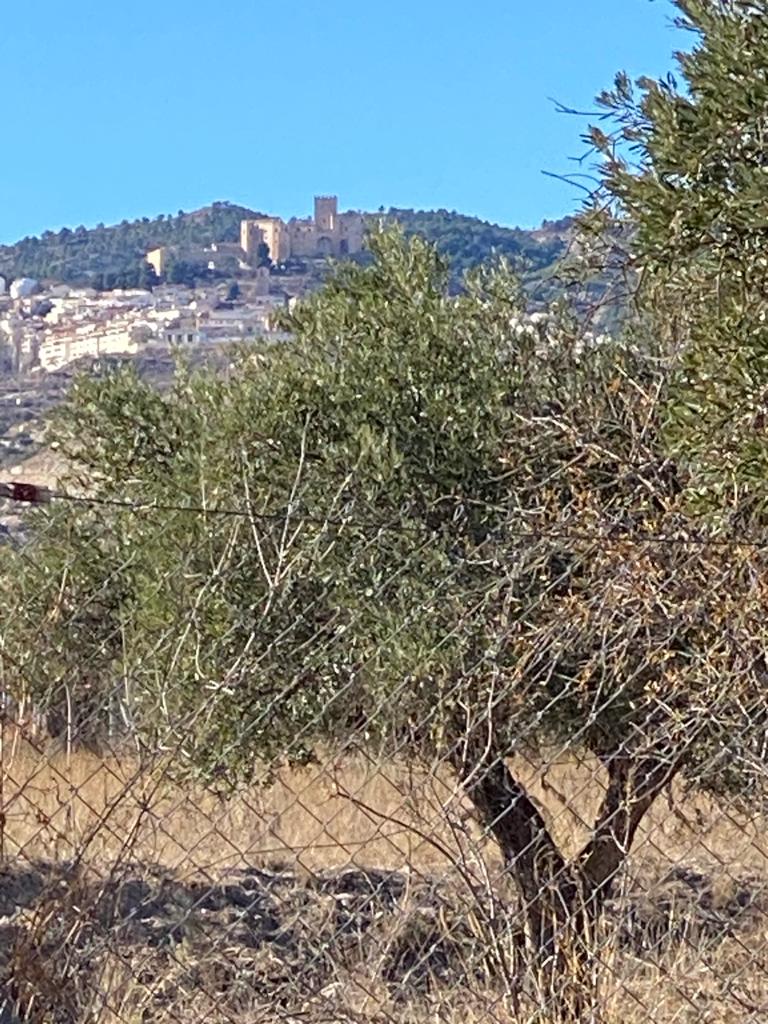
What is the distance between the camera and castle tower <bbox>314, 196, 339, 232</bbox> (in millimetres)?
97575

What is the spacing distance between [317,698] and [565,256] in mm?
1987

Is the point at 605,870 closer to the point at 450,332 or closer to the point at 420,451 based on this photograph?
the point at 420,451

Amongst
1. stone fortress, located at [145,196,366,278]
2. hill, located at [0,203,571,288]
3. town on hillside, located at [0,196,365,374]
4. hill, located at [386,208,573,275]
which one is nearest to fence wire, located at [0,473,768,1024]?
hill, located at [386,208,573,275]

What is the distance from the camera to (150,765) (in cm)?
354

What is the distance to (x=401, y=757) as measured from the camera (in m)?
5.36

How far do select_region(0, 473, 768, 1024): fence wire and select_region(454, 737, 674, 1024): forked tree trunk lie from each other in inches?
0.9

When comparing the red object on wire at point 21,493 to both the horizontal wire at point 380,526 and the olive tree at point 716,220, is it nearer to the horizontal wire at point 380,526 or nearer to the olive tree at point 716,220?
the horizontal wire at point 380,526

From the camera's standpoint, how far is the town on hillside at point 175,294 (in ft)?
203

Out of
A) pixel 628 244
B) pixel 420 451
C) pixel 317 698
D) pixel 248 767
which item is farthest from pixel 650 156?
pixel 248 767

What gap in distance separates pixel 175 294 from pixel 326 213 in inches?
823

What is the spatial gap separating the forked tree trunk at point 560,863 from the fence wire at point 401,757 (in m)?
0.02

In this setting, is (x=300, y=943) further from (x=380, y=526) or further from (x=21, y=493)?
(x=21, y=493)

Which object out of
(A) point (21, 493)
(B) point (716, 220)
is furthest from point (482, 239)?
(A) point (21, 493)

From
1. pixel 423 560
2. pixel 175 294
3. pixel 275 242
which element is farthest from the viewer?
pixel 275 242
